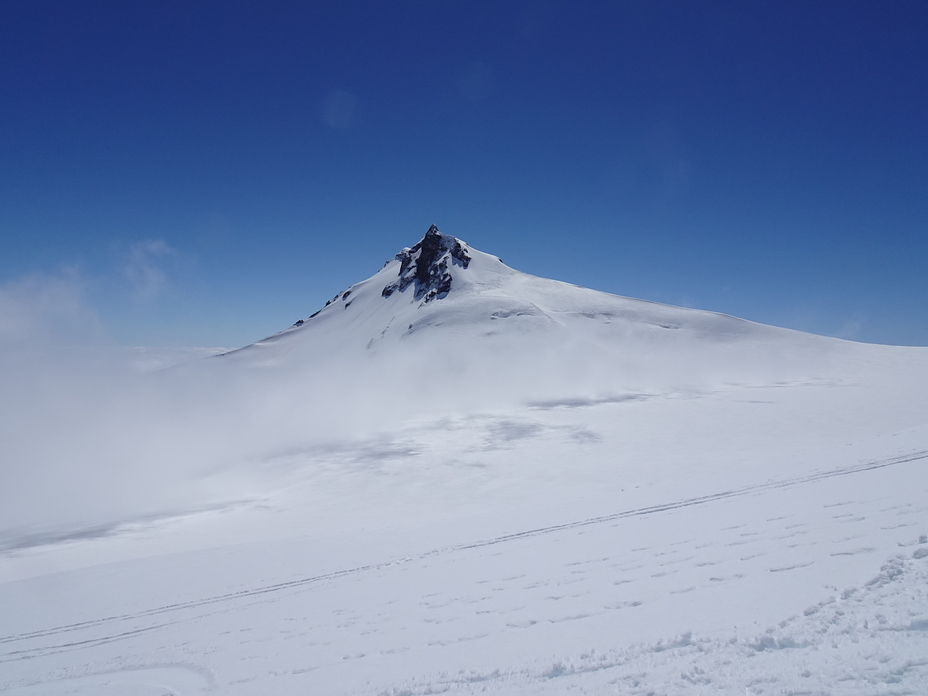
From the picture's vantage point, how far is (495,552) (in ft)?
33.5

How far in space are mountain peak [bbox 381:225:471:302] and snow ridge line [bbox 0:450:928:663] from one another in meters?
69.0

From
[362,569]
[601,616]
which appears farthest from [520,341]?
[601,616]

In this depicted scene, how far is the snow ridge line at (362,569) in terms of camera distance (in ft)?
27.2

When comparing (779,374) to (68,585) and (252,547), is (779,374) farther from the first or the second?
(68,585)

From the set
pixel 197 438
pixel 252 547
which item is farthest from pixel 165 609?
pixel 197 438

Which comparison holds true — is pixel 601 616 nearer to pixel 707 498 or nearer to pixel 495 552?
pixel 495 552

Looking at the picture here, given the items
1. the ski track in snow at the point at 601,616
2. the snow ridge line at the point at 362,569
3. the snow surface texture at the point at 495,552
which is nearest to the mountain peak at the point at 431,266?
the snow surface texture at the point at 495,552

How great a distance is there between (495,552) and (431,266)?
8103 centimetres

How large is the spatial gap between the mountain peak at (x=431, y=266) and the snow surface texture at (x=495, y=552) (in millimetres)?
50646

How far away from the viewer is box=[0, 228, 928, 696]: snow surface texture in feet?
18.7

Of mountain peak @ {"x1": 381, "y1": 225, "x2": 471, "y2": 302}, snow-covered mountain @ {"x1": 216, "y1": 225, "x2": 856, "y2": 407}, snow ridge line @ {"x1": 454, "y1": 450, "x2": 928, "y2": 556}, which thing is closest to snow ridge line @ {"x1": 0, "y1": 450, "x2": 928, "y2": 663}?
snow ridge line @ {"x1": 454, "y1": 450, "x2": 928, "y2": 556}

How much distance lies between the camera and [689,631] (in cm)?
585

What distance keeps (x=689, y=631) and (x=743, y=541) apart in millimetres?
3806

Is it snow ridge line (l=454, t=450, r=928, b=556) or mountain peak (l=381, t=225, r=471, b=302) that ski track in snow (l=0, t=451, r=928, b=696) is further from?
mountain peak (l=381, t=225, r=471, b=302)
